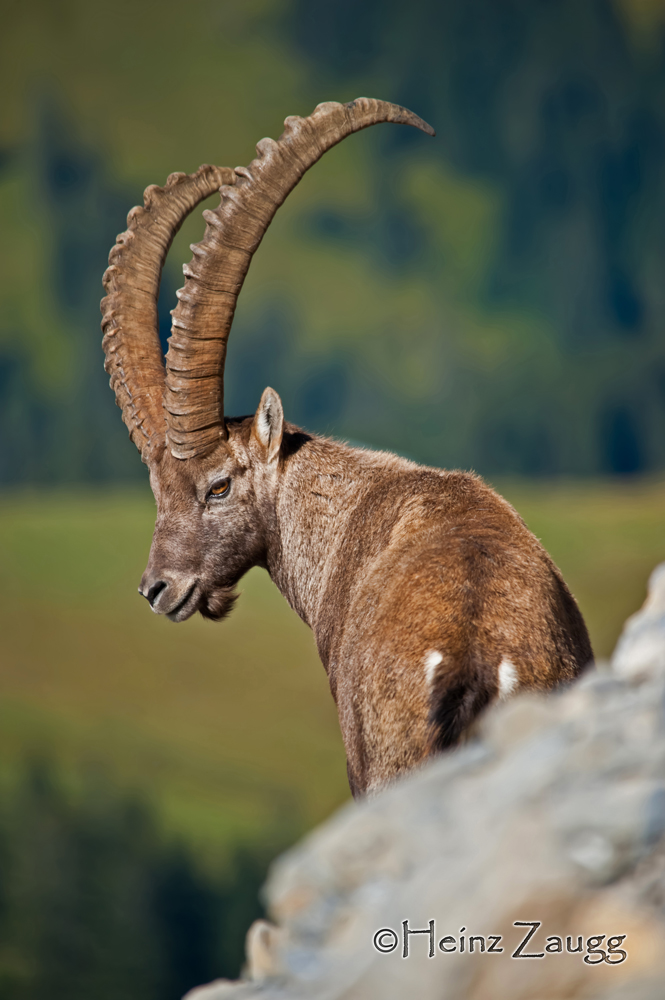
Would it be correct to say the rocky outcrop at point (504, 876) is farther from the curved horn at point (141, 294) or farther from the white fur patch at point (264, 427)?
the curved horn at point (141, 294)

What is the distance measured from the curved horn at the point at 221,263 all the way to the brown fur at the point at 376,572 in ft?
0.52

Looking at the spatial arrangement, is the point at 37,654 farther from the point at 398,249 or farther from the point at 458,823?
the point at 458,823

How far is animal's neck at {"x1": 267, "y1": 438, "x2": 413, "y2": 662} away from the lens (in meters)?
3.58

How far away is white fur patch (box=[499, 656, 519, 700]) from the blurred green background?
24.0ft

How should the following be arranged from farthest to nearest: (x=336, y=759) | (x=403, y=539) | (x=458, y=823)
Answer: (x=336, y=759)
(x=403, y=539)
(x=458, y=823)

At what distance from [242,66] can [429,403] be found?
17.5ft

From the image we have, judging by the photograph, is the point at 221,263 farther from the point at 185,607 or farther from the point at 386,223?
the point at 386,223

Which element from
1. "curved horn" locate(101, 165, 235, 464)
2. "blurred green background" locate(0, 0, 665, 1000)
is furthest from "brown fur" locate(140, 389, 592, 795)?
"blurred green background" locate(0, 0, 665, 1000)

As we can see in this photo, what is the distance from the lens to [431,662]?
2336mm

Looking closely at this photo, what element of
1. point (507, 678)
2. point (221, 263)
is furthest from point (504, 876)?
point (221, 263)

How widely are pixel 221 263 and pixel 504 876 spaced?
2.70m

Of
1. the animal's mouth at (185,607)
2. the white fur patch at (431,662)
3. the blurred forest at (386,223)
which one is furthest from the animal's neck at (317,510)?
the blurred forest at (386,223)

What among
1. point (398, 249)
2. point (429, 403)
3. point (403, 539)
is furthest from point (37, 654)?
point (403, 539)

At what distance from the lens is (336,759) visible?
888 cm
